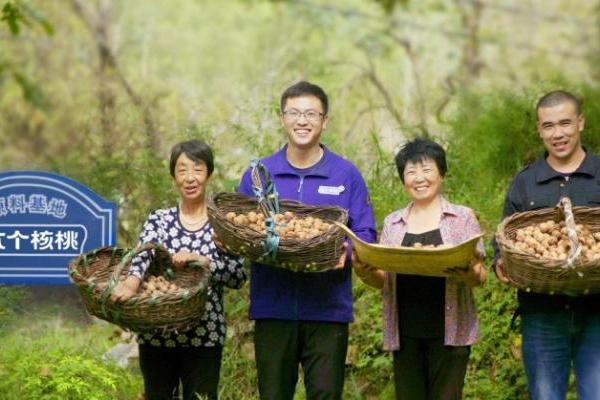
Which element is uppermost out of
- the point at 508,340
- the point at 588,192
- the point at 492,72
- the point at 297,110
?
the point at 492,72

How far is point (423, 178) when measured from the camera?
4.60m

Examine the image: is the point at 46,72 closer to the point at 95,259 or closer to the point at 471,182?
the point at 471,182

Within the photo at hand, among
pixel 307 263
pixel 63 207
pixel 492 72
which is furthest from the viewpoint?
pixel 492 72

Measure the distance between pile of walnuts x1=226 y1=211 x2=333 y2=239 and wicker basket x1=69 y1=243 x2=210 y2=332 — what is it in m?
0.36

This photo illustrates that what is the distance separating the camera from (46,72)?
1953 centimetres

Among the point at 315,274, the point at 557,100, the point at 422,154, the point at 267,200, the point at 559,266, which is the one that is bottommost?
the point at 315,274

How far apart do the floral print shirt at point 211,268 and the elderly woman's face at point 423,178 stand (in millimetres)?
970

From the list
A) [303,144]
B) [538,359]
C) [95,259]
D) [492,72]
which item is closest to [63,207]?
[95,259]

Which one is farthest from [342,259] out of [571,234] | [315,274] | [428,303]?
[571,234]

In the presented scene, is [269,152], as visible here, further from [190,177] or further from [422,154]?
[422,154]

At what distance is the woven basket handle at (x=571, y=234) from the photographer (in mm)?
3984

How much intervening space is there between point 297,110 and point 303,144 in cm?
17

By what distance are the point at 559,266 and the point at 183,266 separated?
183cm

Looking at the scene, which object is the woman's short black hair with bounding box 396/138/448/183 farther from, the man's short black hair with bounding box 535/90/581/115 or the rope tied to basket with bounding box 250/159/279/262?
the rope tied to basket with bounding box 250/159/279/262
